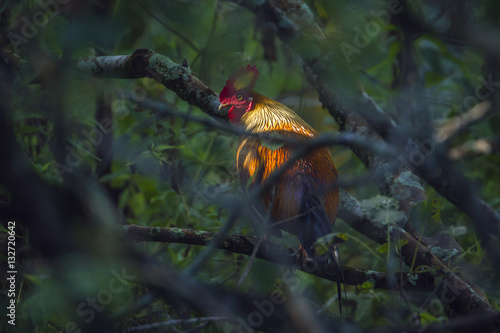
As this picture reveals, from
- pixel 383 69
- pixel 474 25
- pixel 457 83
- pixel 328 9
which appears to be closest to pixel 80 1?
pixel 328 9

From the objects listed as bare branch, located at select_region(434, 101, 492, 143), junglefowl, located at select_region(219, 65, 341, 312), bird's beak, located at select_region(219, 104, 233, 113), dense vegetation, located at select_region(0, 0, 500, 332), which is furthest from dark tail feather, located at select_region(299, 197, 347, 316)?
bare branch, located at select_region(434, 101, 492, 143)

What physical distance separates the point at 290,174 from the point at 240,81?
2.00 ft

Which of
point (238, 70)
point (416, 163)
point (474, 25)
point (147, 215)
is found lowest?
point (147, 215)

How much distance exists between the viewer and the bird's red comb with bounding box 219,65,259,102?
7.54ft

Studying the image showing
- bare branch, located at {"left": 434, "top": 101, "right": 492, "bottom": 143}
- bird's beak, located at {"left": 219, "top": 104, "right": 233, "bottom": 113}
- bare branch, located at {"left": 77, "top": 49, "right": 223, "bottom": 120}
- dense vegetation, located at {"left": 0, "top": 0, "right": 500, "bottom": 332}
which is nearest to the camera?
dense vegetation, located at {"left": 0, "top": 0, "right": 500, "bottom": 332}

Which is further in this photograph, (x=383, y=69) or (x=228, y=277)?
(x=383, y=69)

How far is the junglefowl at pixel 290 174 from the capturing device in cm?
195

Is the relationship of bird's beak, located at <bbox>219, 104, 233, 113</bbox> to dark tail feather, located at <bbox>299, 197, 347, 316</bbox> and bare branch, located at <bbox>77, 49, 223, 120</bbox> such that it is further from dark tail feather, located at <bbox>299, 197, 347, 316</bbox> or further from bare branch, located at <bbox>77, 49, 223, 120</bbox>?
dark tail feather, located at <bbox>299, 197, 347, 316</bbox>

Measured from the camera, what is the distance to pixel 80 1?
956 mm

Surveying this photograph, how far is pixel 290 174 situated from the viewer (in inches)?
81.8

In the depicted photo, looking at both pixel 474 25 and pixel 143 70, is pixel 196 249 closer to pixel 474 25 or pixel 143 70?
pixel 143 70

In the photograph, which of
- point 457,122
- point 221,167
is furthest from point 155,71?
point 457,122

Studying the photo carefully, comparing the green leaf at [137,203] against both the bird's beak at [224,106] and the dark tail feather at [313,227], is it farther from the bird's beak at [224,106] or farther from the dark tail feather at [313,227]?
the dark tail feather at [313,227]

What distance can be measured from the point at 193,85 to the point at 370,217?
1032 mm
